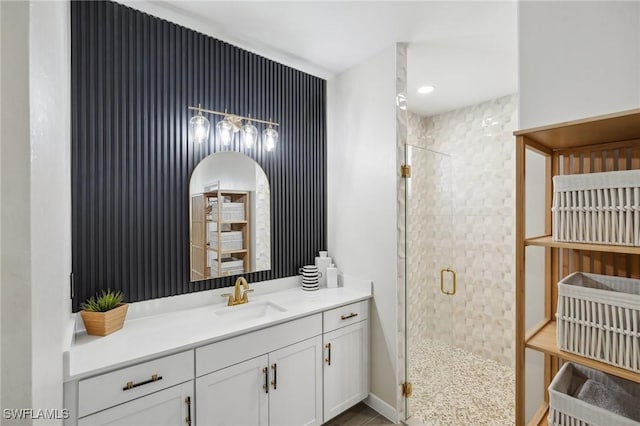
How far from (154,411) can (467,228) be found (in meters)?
3.12

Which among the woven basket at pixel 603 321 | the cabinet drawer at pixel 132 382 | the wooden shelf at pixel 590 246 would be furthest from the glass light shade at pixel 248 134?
the woven basket at pixel 603 321

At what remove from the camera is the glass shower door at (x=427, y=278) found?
2.30 meters

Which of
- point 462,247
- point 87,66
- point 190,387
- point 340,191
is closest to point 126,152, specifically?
point 87,66

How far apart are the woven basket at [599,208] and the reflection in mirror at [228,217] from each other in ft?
6.00

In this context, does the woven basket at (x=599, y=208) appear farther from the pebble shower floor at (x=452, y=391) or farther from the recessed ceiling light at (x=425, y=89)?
the recessed ceiling light at (x=425, y=89)

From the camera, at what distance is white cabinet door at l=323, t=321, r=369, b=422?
2066mm

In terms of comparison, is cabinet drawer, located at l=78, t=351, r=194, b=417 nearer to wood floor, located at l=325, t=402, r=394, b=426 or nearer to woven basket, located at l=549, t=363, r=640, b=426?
wood floor, located at l=325, t=402, r=394, b=426

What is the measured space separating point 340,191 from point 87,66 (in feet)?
6.20

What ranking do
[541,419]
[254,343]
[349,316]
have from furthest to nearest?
1. [349,316]
2. [254,343]
3. [541,419]

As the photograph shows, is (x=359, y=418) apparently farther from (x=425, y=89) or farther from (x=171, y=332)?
(x=425, y=89)

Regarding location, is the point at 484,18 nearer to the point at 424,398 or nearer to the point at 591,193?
the point at 591,193

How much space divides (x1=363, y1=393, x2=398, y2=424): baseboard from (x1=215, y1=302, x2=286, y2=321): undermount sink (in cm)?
107

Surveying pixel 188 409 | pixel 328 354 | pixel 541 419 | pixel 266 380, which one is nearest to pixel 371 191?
pixel 328 354

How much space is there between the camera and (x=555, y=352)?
113cm
